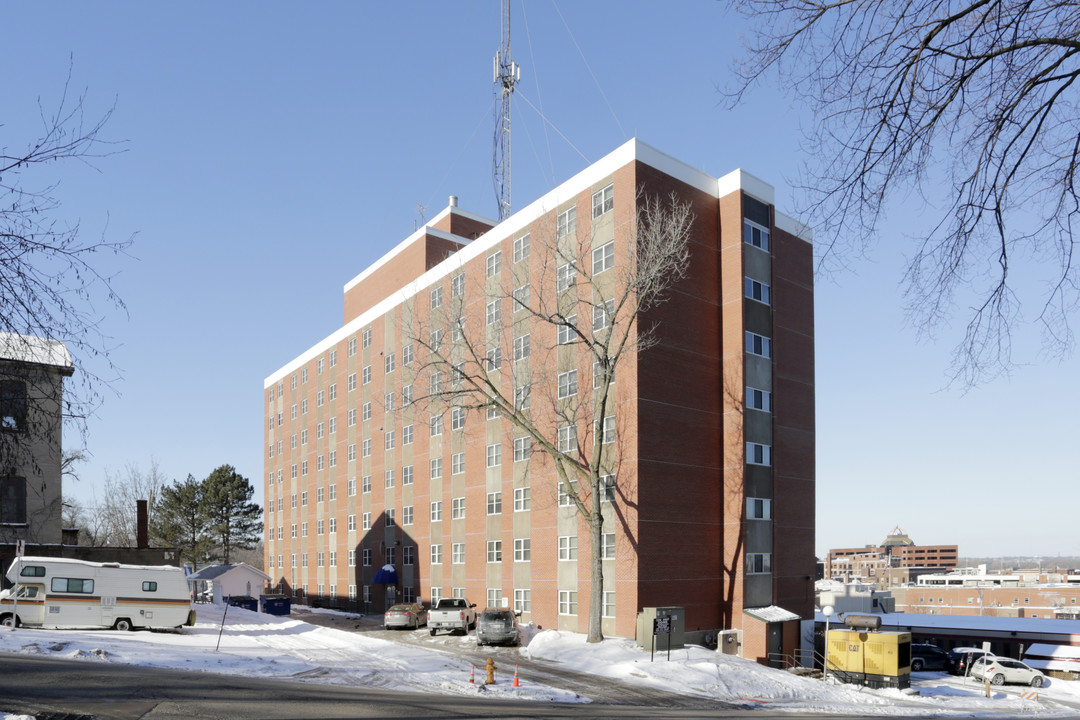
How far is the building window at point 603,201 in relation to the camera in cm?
4619

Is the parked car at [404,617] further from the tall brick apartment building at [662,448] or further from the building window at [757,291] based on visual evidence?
the building window at [757,291]

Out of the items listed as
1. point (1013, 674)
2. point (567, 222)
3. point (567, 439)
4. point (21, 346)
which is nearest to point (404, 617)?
point (567, 439)

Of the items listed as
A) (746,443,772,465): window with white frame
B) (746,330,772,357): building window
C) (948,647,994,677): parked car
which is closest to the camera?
(746,443,772,465): window with white frame

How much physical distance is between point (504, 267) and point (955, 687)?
32.8 metres

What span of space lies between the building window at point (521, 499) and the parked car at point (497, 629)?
9199 millimetres

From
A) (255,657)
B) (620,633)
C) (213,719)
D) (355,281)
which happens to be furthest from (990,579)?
(213,719)

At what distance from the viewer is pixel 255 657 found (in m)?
33.5

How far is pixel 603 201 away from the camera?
46812mm

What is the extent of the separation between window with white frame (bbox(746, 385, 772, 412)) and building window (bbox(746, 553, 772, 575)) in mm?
7514

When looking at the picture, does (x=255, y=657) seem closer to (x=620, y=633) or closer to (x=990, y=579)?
(x=620, y=633)

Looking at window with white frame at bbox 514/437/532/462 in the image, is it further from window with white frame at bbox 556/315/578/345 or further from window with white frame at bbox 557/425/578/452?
window with white frame at bbox 556/315/578/345

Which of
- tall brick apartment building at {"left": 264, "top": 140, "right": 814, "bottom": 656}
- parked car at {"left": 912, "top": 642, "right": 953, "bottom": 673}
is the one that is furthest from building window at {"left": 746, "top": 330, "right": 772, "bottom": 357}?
parked car at {"left": 912, "top": 642, "right": 953, "bottom": 673}

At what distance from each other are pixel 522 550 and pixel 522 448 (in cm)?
567

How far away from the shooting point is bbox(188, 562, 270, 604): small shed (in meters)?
76.6
